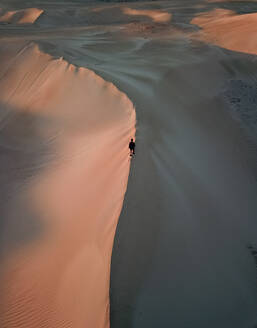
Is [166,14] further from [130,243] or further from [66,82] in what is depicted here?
[130,243]

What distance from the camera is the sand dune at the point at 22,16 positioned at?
832 inches

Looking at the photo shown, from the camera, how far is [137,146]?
6.81m

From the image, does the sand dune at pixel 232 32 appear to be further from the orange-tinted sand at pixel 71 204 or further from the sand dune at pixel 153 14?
the orange-tinted sand at pixel 71 204

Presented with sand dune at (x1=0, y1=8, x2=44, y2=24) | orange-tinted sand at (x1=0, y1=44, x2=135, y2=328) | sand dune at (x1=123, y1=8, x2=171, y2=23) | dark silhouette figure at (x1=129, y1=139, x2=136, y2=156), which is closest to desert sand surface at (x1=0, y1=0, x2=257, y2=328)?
orange-tinted sand at (x1=0, y1=44, x2=135, y2=328)

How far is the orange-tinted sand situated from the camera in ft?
16.4

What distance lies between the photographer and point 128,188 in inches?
226

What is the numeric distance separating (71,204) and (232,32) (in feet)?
48.2

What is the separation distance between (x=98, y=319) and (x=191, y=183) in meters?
3.50

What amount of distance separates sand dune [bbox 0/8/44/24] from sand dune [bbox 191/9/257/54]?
34.6 feet

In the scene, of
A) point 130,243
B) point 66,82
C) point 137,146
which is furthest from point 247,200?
point 66,82

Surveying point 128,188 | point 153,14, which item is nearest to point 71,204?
point 128,188

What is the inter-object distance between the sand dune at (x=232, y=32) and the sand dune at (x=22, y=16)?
10557 millimetres

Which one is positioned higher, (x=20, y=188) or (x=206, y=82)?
(x=206, y=82)

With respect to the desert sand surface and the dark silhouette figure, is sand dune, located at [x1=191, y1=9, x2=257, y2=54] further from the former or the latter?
the dark silhouette figure
